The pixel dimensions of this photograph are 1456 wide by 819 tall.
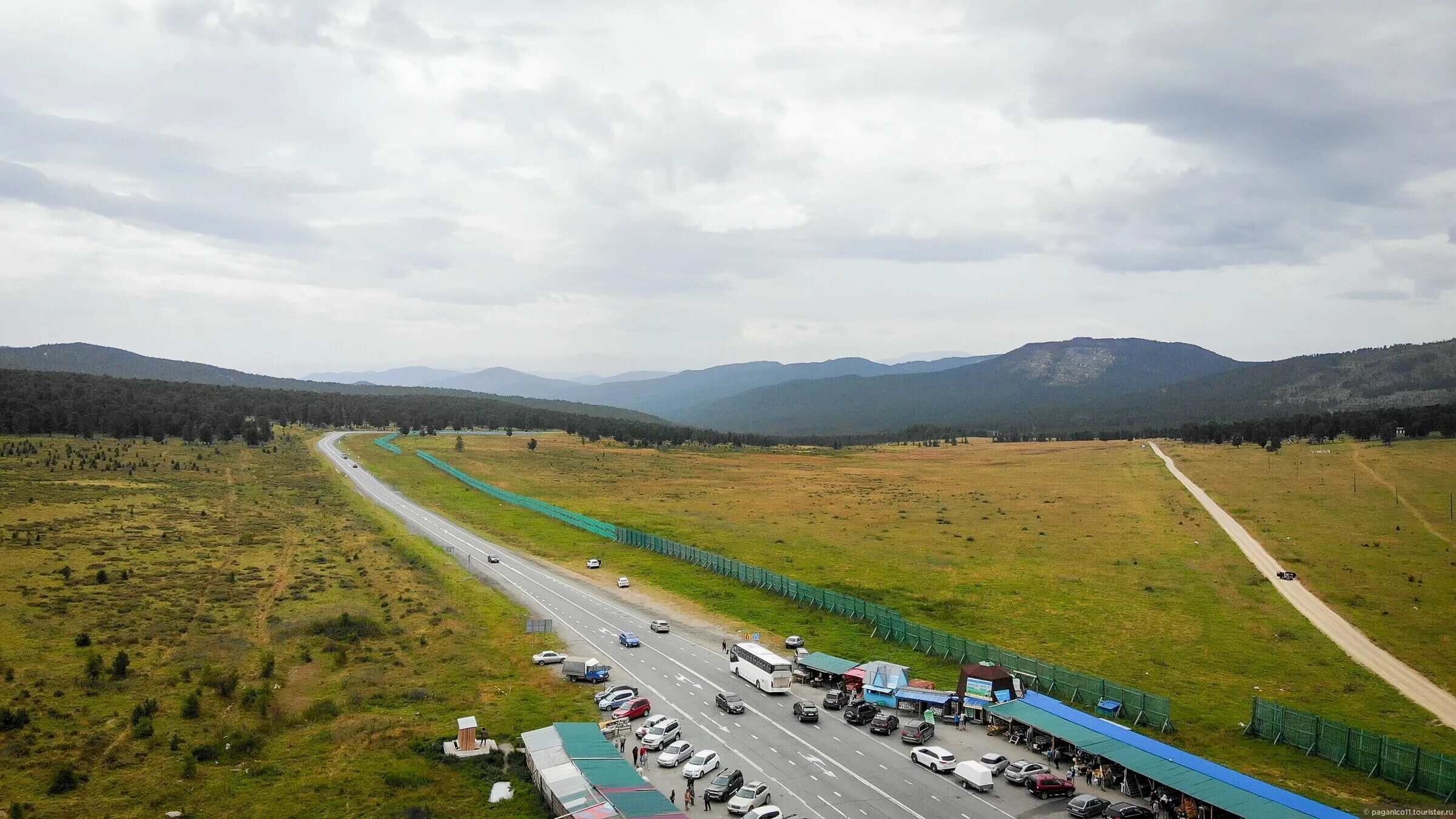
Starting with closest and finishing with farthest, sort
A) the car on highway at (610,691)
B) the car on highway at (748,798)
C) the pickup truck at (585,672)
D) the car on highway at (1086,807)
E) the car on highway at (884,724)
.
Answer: the car on highway at (1086,807), the car on highway at (748,798), the car on highway at (884,724), the car on highway at (610,691), the pickup truck at (585,672)

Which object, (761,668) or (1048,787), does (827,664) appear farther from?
(1048,787)

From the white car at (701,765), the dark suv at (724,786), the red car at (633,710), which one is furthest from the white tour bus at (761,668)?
the dark suv at (724,786)

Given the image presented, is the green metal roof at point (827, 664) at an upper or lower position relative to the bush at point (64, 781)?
upper

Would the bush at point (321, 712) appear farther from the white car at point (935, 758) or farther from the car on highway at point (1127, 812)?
the car on highway at point (1127, 812)

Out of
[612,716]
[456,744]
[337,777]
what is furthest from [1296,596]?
[337,777]

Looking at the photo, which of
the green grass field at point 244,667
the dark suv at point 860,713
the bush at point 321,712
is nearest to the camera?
the green grass field at point 244,667

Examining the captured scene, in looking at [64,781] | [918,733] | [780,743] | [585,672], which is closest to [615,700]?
[585,672]

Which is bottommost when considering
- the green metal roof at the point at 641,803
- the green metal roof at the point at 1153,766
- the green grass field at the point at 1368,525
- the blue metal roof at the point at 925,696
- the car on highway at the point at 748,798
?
the car on highway at the point at 748,798
